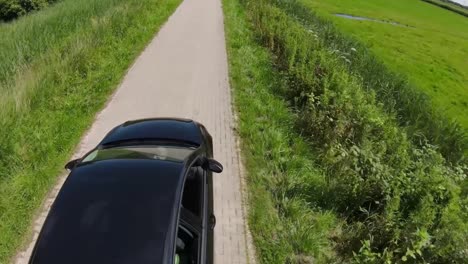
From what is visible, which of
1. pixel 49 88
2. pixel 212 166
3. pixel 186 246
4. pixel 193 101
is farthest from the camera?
pixel 193 101

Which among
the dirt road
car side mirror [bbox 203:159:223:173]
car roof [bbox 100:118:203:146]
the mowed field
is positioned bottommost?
the mowed field

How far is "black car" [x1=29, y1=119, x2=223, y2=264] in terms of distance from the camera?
346 centimetres

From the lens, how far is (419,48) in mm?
30672

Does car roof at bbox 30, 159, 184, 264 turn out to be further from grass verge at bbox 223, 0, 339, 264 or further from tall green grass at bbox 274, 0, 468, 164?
tall green grass at bbox 274, 0, 468, 164

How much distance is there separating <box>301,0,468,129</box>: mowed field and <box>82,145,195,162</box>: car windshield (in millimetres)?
13437

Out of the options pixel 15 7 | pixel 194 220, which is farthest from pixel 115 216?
pixel 15 7

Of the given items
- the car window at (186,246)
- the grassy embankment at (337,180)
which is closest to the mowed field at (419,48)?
the grassy embankment at (337,180)

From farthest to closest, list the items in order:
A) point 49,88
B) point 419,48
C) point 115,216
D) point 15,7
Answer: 1. point 15,7
2. point 419,48
3. point 49,88
4. point 115,216

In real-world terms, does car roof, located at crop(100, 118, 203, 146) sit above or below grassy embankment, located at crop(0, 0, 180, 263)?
above

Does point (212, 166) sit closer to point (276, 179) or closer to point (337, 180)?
point (276, 179)

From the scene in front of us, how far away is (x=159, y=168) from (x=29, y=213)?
2881mm

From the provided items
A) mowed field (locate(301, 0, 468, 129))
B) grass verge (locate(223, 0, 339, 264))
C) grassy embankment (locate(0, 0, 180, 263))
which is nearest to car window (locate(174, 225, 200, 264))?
grass verge (locate(223, 0, 339, 264))

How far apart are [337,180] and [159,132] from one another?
320 cm

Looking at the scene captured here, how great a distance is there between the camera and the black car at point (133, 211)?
3.46 metres
